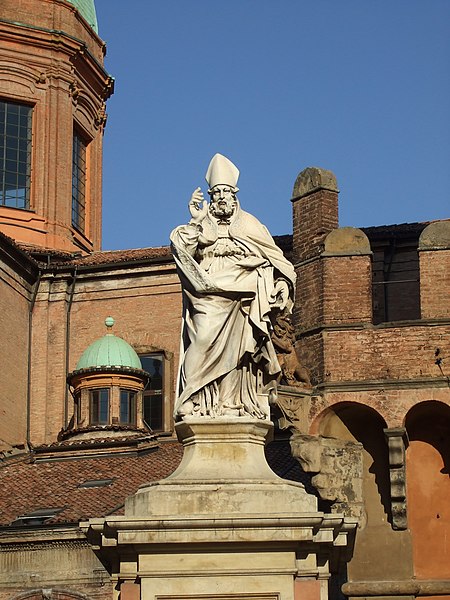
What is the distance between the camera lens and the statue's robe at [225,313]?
12.0 meters

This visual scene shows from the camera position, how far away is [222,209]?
490 inches

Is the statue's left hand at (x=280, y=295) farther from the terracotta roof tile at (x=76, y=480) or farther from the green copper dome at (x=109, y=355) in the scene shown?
the green copper dome at (x=109, y=355)

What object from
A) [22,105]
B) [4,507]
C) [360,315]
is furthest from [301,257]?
[22,105]

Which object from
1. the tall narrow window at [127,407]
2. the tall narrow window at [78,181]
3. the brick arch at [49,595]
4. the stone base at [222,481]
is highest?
the tall narrow window at [78,181]

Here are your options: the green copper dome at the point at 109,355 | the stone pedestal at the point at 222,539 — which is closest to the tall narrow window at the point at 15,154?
the green copper dome at the point at 109,355

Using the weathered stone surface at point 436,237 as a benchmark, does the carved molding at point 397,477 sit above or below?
below

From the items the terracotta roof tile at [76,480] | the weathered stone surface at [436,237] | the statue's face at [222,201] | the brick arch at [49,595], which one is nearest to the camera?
the statue's face at [222,201]

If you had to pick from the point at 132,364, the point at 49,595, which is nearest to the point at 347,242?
the point at 49,595

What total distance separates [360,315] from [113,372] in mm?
17515

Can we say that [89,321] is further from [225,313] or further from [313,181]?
[225,313]

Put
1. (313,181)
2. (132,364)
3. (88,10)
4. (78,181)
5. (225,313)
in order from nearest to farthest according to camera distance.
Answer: (225,313) → (313,181) → (132,364) → (78,181) → (88,10)

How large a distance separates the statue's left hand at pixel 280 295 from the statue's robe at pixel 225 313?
3 cm

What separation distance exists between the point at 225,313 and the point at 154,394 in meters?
34.7

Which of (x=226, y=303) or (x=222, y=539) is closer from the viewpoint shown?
(x=222, y=539)
